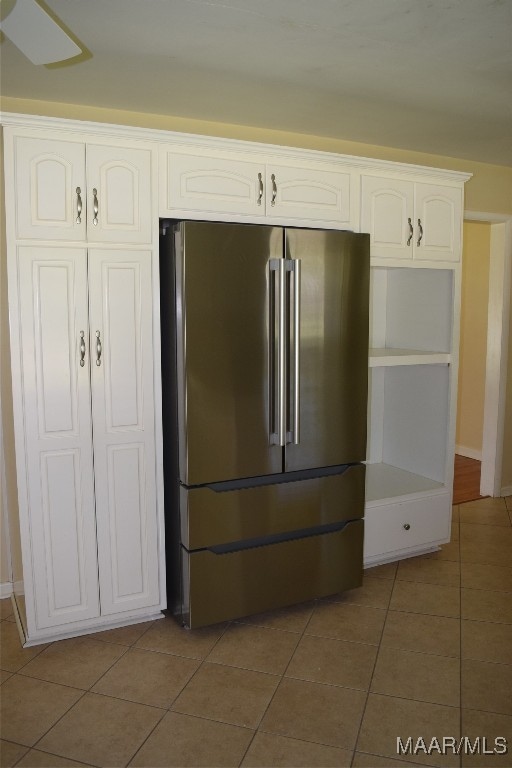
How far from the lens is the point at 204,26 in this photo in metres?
2.21

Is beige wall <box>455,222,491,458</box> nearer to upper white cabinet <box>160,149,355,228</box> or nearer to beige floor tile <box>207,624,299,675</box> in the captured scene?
upper white cabinet <box>160,149,355,228</box>

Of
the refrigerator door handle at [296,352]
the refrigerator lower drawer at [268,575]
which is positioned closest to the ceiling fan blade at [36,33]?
the refrigerator door handle at [296,352]

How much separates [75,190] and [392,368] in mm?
2304

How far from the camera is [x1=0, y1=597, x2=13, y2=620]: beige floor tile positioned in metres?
2.93

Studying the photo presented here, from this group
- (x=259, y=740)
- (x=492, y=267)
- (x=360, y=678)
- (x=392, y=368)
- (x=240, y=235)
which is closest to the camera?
(x=259, y=740)

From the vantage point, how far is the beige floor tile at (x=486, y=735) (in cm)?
200

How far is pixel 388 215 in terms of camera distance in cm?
317

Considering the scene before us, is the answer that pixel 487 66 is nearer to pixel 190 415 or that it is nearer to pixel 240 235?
pixel 240 235

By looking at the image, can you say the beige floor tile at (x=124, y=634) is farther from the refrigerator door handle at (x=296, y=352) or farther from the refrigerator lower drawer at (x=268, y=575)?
the refrigerator door handle at (x=296, y=352)

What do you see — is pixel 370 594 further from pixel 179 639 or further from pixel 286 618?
pixel 179 639

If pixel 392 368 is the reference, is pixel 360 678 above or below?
below

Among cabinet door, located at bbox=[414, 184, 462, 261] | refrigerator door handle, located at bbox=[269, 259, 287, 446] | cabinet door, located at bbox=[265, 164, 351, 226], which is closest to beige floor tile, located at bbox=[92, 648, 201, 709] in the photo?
refrigerator door handle, located at bbox=[269, 259, 287, 446]

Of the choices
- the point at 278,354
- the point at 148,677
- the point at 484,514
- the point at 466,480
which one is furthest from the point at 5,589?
the point at 466,480

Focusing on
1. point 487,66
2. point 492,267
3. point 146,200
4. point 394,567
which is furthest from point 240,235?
point 492,267
